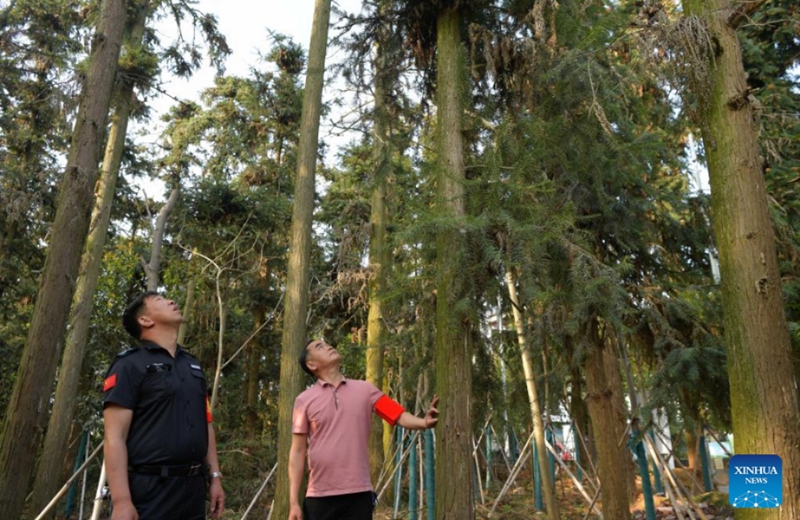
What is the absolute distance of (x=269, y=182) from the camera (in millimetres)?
15844

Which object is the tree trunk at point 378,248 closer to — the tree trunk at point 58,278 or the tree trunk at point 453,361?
the tree trunk at point 453,361

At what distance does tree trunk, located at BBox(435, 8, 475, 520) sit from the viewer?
4.50m

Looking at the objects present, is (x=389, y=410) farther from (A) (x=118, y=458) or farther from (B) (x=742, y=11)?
(B) (x=742, y=11)

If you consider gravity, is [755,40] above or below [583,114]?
above

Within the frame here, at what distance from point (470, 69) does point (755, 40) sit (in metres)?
7.47

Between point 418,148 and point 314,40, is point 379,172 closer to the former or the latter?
point 418,148

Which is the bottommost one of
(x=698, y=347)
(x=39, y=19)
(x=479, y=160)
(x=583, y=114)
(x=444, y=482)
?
(x=444, y=482)

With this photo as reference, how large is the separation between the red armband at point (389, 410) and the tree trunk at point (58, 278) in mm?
4152

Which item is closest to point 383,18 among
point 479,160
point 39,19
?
point 479,160

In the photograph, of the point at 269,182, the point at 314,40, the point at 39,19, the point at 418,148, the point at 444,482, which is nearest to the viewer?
the point at 444,482

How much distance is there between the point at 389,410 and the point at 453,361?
1591 mm

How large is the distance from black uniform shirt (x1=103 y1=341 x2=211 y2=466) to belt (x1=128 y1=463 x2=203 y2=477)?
2 cm

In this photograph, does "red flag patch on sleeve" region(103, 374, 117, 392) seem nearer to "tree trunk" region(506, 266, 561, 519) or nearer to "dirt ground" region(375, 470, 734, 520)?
"tree trunk" region(506, 266, 561, 519)

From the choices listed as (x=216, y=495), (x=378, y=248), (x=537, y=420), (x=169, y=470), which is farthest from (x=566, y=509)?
(x=169, y=470)
